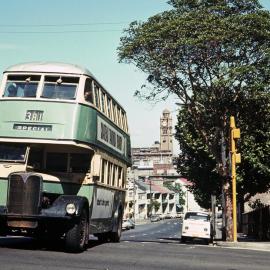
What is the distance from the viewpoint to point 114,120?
55.9 ft

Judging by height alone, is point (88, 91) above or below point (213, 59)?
below

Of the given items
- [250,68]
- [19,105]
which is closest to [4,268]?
[19,105]

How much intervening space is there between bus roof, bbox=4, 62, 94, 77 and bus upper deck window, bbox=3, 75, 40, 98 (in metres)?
0.21

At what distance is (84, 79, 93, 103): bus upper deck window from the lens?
13.7m

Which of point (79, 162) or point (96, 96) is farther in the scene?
point (96, 96)

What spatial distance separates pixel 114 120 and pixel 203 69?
10.1 metres

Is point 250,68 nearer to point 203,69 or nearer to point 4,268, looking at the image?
point 203,69

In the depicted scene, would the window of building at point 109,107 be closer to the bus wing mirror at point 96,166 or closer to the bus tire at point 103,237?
the bus wing mirror at point 96,166

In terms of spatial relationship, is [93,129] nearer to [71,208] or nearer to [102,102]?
[102,102]

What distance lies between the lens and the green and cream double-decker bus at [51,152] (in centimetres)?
1224

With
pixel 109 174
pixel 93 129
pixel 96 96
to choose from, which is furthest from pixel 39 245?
pixel 96 96

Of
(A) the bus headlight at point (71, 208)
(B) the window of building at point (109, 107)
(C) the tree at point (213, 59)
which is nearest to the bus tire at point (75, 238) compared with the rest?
(A) the bus headlight at point (71, 208)

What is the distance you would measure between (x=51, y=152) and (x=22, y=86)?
1.85m

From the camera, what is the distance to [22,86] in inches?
532
